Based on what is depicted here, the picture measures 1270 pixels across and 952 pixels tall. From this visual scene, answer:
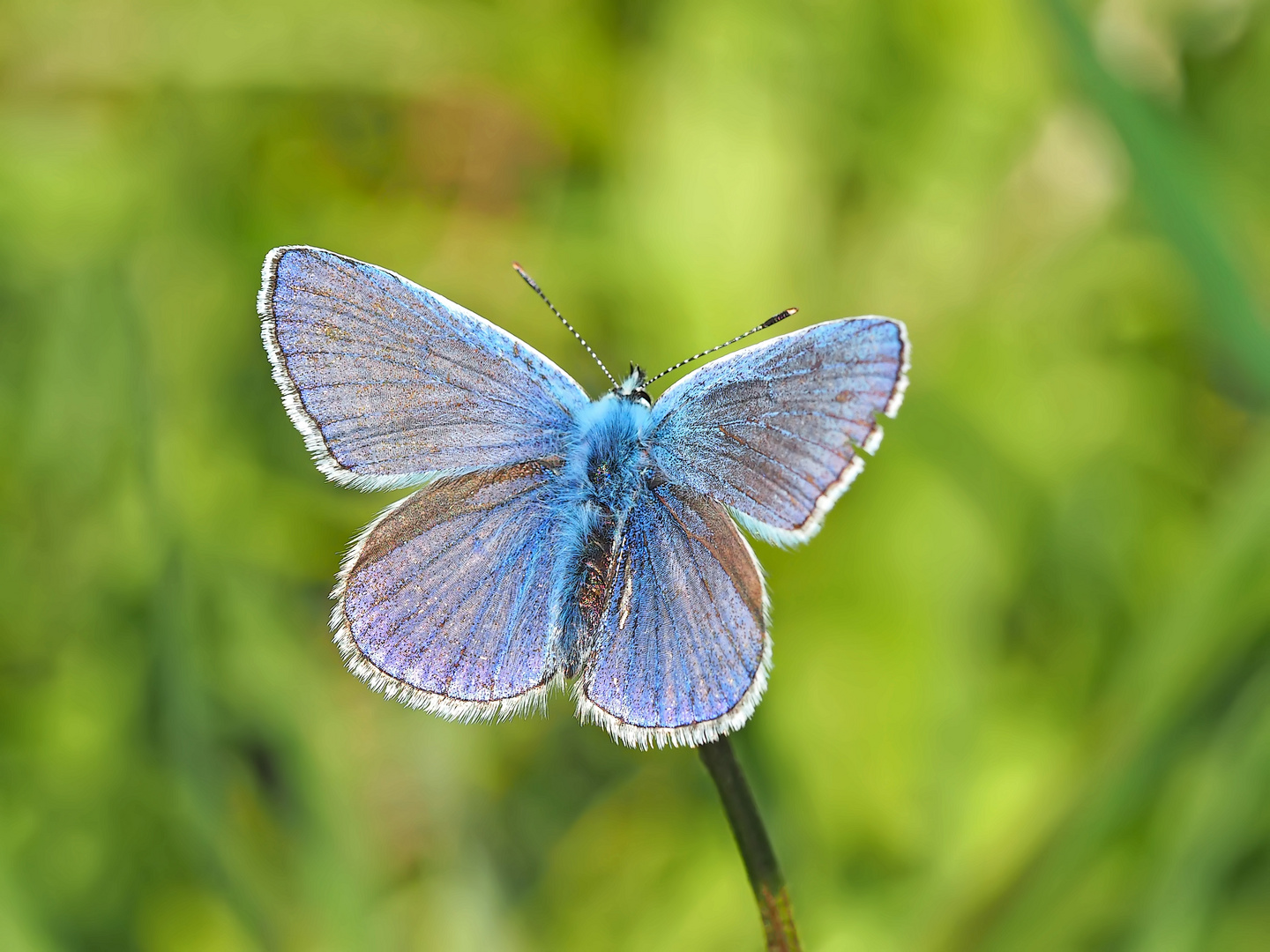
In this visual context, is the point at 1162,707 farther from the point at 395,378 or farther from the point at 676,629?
the point at 395,378

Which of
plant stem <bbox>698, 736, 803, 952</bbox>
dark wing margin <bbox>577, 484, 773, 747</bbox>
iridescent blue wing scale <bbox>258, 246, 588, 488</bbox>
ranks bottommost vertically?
plant stem <bbox>698, 736, 803, 952</bbox>

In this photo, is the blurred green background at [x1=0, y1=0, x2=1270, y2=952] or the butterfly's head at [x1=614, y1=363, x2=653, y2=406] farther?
the blurred green background at [x1=0, y1=0, x2=1270, y2=952]

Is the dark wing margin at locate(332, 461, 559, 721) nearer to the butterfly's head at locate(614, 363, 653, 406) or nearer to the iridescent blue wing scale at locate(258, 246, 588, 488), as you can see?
the iridescent blue wing scale at locate(258, 246, 588, 488)

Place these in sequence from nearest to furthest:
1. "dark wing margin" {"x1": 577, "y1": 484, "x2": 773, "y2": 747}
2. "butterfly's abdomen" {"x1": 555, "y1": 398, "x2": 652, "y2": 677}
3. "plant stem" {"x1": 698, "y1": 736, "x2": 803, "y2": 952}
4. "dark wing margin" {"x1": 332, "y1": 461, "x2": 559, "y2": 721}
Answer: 1. "plant stem" {"x1": 698, "y1": 736, "x2": 803, "y2": 952}
2. "dark wing margin" {"x1": 577, "y1": 484, "x2": 773, "y2": 747}
3. "dark wing margin" {"x1": 332, "y1": 461, "x2": 559, "y2": 721}
4. "butterfly's abdomen" {"x1": 555, "y1": 398, "x2": 652, "y2": 677}

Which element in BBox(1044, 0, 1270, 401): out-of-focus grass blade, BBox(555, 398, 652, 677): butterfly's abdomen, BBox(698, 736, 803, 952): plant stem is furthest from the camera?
BBox(1044, 0, 1270, 401): out-of-focus grass blade

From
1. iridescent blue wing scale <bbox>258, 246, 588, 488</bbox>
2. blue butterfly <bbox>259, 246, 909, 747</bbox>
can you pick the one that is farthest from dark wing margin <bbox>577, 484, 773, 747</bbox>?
iridescent blue wing scale <bbox>258, 246, 588, 488</bbox>

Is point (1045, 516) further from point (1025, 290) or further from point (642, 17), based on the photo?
point (642, 17)
